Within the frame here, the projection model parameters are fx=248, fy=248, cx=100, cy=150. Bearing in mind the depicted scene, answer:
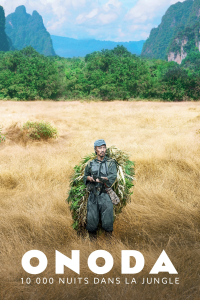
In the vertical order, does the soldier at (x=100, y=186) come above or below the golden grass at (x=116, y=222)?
above

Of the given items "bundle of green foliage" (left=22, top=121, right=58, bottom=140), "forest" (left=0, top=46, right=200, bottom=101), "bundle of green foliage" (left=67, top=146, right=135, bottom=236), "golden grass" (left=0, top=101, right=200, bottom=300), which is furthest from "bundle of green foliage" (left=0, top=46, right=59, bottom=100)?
"bundle of green foliage" (left=67, top=146, right=135, bottom=236)

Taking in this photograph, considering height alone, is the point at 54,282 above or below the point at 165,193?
below

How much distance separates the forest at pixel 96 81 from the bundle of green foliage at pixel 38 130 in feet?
66.3

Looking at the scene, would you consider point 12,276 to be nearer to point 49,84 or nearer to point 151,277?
point 151,277

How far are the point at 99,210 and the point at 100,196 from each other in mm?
227

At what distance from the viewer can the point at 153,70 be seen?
131ft

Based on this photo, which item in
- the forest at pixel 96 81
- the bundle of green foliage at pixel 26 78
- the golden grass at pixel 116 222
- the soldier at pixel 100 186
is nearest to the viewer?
the golden grass at pixel 116 222

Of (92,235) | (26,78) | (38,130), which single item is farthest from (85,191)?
(26,78)

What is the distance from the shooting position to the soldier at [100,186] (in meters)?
3.43

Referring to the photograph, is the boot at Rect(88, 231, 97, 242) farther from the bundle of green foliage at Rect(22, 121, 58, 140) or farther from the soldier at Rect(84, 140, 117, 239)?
the bundle of green foliage at Rect(22, 121, 58, 140)

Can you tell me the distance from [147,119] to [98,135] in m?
4.75

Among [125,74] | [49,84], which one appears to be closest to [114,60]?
[125,74]

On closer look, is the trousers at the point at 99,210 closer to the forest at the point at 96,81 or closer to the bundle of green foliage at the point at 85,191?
the bundle of green foliage at the point at 85,191

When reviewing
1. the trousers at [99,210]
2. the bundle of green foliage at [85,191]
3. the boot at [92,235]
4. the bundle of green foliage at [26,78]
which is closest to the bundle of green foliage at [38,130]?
the bundle of green foliage at [85,191]
